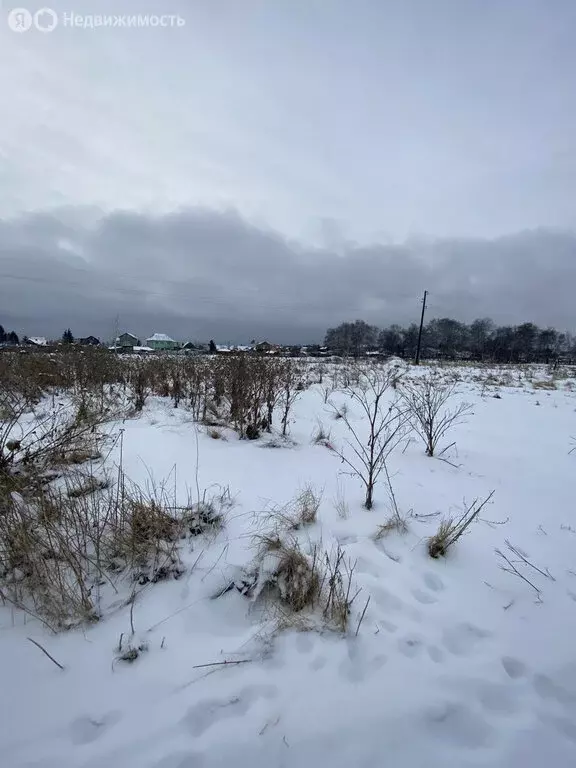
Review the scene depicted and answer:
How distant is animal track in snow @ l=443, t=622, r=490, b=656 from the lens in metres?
1.83

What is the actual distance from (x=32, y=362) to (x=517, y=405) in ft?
43.9

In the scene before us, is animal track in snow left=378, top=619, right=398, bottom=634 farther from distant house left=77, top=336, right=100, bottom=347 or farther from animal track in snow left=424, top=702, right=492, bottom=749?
distant house left=77, top=336, right=100, bottom=347

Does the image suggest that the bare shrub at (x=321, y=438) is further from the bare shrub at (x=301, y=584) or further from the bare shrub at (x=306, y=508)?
the bare shrub at (x=301, y=584)

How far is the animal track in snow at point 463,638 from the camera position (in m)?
1.83

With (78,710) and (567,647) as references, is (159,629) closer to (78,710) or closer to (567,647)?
(78,710)

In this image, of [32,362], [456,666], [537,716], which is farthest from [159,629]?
[32,362]

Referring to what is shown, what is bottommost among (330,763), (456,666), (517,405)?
(330,763)

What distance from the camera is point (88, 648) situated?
1748 millimetres

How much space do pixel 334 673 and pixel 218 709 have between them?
0.60 metres

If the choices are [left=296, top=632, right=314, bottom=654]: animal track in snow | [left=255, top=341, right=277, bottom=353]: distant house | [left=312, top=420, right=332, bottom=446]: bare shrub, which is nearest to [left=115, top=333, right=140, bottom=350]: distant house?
[left=255, top=341, right=277, bottom=353]: distant house

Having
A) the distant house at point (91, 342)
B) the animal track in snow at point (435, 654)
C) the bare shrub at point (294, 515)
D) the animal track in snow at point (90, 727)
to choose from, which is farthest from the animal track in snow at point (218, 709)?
the distant house at point (91, 342)

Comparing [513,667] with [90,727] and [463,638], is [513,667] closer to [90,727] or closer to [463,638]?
[463,638]

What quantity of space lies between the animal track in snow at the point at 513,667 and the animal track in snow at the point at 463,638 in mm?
135

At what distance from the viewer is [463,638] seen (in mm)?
1891
